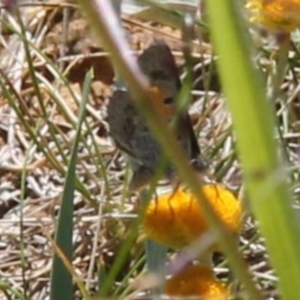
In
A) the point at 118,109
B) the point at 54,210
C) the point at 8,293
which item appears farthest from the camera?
the point at 54,210

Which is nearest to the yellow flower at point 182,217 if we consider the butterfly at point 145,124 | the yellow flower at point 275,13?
the butterfly at point 145,124

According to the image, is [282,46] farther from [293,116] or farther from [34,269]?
[34,269]

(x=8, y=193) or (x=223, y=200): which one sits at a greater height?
(x=223, y=200)

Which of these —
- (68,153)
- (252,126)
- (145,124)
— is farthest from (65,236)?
(68,153)

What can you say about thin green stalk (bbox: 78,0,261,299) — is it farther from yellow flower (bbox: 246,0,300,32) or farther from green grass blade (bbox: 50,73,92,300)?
green grass blade (bbox: 50,73,92,300)

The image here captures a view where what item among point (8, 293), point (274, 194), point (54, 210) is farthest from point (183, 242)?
point (54, 210)
